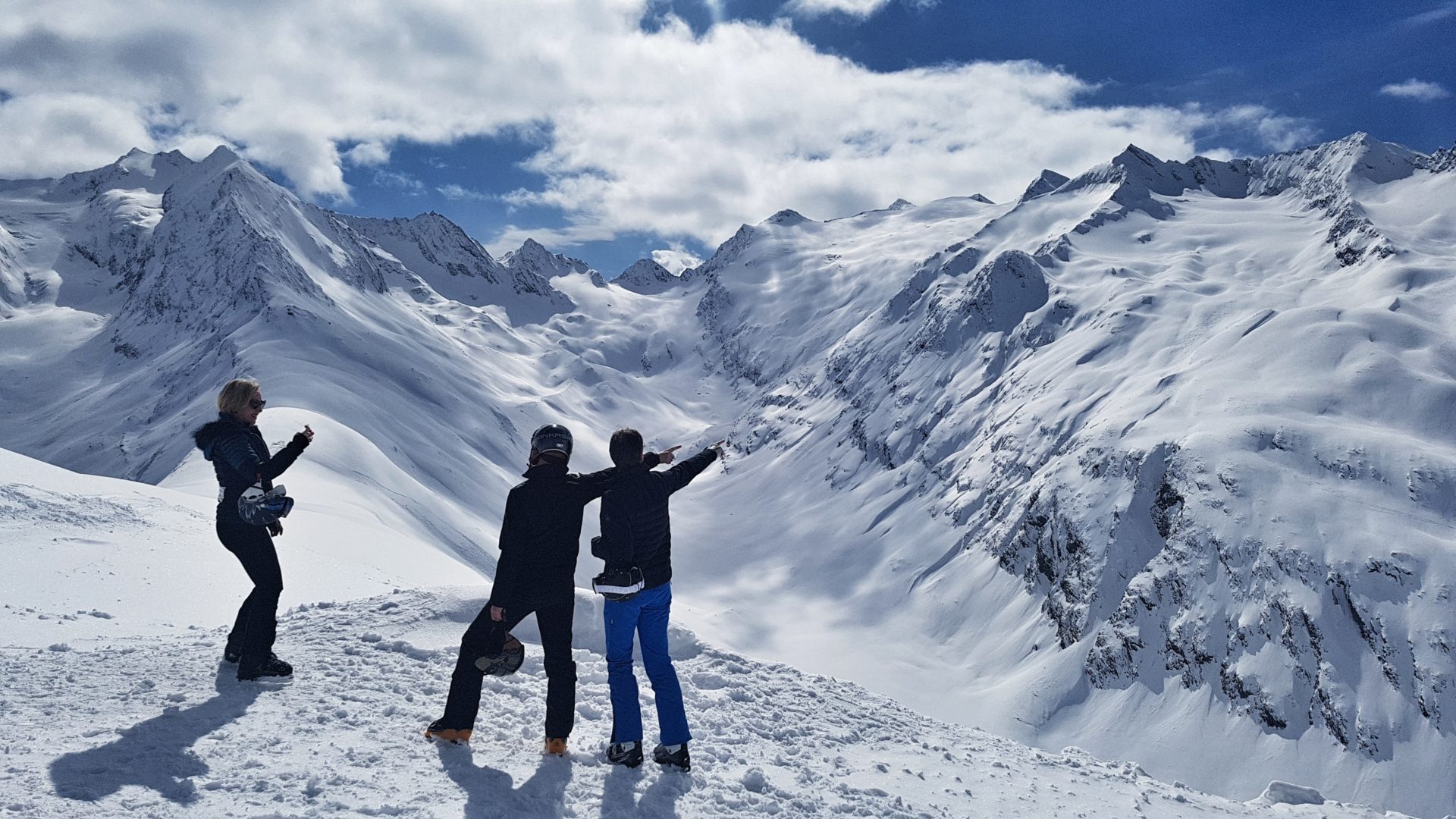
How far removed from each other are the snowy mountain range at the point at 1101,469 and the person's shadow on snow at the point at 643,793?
1092cm

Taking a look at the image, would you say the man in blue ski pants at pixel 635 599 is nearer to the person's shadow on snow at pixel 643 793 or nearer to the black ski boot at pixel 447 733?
the person's shadow on snow at pixel 643 793

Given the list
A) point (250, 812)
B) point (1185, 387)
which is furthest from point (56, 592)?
point (1185, 387)

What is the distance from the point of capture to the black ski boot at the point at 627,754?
785cm

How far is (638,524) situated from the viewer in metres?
7.92

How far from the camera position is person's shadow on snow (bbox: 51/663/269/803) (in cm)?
616

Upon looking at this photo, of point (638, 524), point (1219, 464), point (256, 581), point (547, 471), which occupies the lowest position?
point (256, 581)

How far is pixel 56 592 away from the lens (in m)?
11.7

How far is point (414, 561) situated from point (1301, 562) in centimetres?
6260

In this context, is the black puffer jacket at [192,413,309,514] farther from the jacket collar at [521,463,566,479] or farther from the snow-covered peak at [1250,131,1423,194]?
the snow-covered peak at [1250,131,1423,194]

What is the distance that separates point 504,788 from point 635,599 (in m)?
1.98

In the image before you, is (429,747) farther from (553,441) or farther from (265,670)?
(553,441)

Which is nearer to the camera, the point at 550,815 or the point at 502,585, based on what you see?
the point at 550,815

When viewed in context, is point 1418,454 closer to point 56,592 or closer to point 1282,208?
point 56,592

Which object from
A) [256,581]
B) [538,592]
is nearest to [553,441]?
[538,592]
